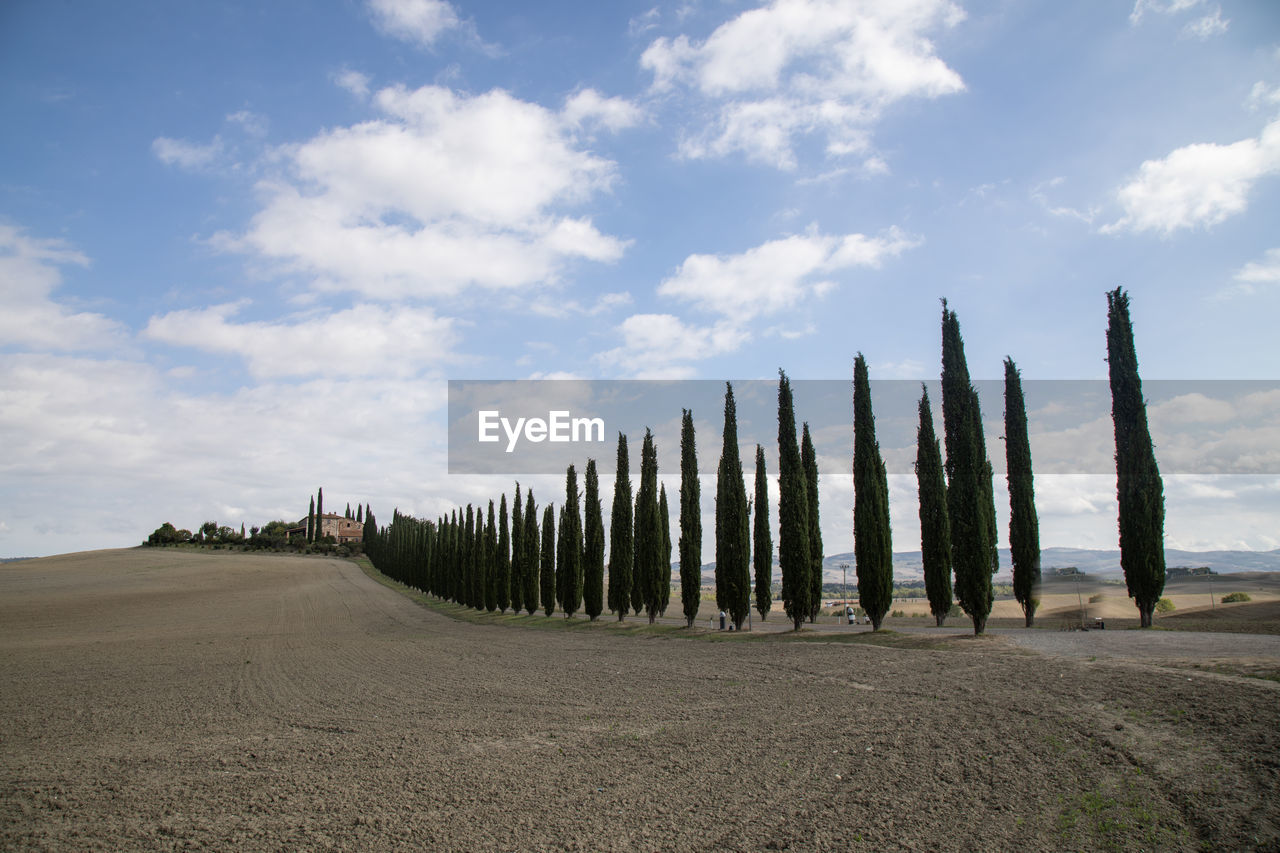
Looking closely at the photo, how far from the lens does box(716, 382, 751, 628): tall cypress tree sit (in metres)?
30.0

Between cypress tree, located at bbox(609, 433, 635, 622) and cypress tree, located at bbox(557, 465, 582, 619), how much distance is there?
11.4ft

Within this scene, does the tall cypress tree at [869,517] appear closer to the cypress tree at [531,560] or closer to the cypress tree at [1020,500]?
the cypress tree at [1020,500]

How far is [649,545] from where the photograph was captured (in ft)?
113

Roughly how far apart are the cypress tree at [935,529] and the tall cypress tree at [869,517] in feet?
5.26

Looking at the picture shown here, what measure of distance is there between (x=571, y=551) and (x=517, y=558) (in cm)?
736

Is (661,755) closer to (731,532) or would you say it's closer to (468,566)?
(731,532)

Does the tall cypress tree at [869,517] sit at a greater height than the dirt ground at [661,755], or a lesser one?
greater

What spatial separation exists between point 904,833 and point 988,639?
15.2 meters

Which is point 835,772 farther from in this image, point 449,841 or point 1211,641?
point 1211,641

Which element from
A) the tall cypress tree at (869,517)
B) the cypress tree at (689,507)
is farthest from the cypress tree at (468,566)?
the tall cypress tree at (869,517)

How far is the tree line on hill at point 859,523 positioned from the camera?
22359 millimetres

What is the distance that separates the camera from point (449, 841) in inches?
250

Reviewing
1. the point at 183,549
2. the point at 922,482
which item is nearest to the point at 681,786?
the point at 922,482

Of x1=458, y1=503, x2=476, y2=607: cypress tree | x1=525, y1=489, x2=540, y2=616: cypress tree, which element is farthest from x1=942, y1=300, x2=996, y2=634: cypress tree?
x1=458, y1=503, x2=476, y2=607: cypress tree
